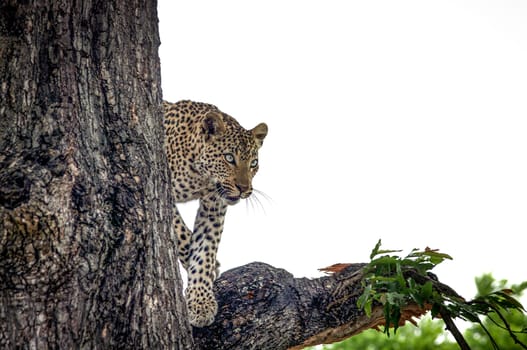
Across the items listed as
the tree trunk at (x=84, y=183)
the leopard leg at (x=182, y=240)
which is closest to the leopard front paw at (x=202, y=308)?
the leopard leg at (x=182, y=240)

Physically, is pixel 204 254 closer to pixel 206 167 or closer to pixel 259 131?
pixel 206 167

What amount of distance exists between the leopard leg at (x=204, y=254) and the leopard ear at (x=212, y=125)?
769 mm

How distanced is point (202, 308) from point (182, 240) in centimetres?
179

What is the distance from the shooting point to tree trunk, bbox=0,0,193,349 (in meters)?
3.53

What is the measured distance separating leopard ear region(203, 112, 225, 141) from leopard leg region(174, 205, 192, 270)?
1290mm

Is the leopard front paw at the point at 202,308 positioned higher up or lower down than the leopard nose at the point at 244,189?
lower down

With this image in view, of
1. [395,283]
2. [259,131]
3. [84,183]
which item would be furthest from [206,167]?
[84,183]

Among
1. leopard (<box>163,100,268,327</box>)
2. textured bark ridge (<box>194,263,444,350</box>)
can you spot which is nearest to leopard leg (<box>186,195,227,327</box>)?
leopard (<box>163,100,268,327</box>)

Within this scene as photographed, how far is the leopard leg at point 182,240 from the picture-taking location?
7.40m

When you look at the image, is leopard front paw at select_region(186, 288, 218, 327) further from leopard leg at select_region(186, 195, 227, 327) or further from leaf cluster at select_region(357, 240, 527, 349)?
leaf cluster at select_region(357, 240, 527, 349)

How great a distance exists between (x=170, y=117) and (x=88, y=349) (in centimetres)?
519

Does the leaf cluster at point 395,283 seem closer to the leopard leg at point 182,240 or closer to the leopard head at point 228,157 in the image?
the leopard leg at point 182,240

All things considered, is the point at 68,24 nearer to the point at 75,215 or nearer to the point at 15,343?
the point at 75,215

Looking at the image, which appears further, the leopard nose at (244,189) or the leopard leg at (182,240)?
the leopard nose at (244,189)
